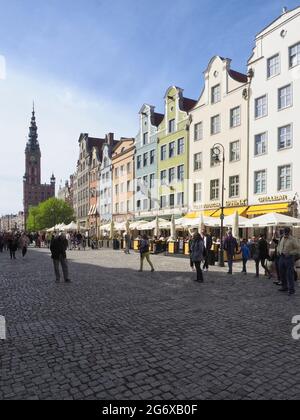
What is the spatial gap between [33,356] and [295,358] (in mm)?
3766

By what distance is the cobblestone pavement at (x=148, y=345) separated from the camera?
12.6 feet

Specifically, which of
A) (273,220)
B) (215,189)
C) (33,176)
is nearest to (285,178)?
(273,220)

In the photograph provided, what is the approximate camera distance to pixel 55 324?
6.33 metres

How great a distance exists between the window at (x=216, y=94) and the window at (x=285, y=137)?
327 inches

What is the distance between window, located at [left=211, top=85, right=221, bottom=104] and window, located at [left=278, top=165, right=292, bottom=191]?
10.3m

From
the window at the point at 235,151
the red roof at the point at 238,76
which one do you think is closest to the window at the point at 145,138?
the red roof at the point at 238,76

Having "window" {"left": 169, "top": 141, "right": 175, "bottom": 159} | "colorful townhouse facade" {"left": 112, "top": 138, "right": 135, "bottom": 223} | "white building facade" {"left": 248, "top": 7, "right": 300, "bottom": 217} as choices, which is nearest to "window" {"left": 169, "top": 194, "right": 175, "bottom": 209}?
"window" {"left": 169, "top": 141, "right": 175, "bottom": 159}

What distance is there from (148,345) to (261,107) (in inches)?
1014

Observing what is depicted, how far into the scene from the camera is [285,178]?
80.8 feet

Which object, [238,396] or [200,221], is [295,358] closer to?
[238,396]

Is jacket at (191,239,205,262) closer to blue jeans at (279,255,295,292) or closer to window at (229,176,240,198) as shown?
blue jeans at (279,255,295,292)

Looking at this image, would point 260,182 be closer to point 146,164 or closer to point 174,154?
point 174,154

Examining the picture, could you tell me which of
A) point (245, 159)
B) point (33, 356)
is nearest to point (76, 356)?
point (33, 356)

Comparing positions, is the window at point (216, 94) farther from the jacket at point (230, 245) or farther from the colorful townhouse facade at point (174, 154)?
the jacket at point (230, 245)
